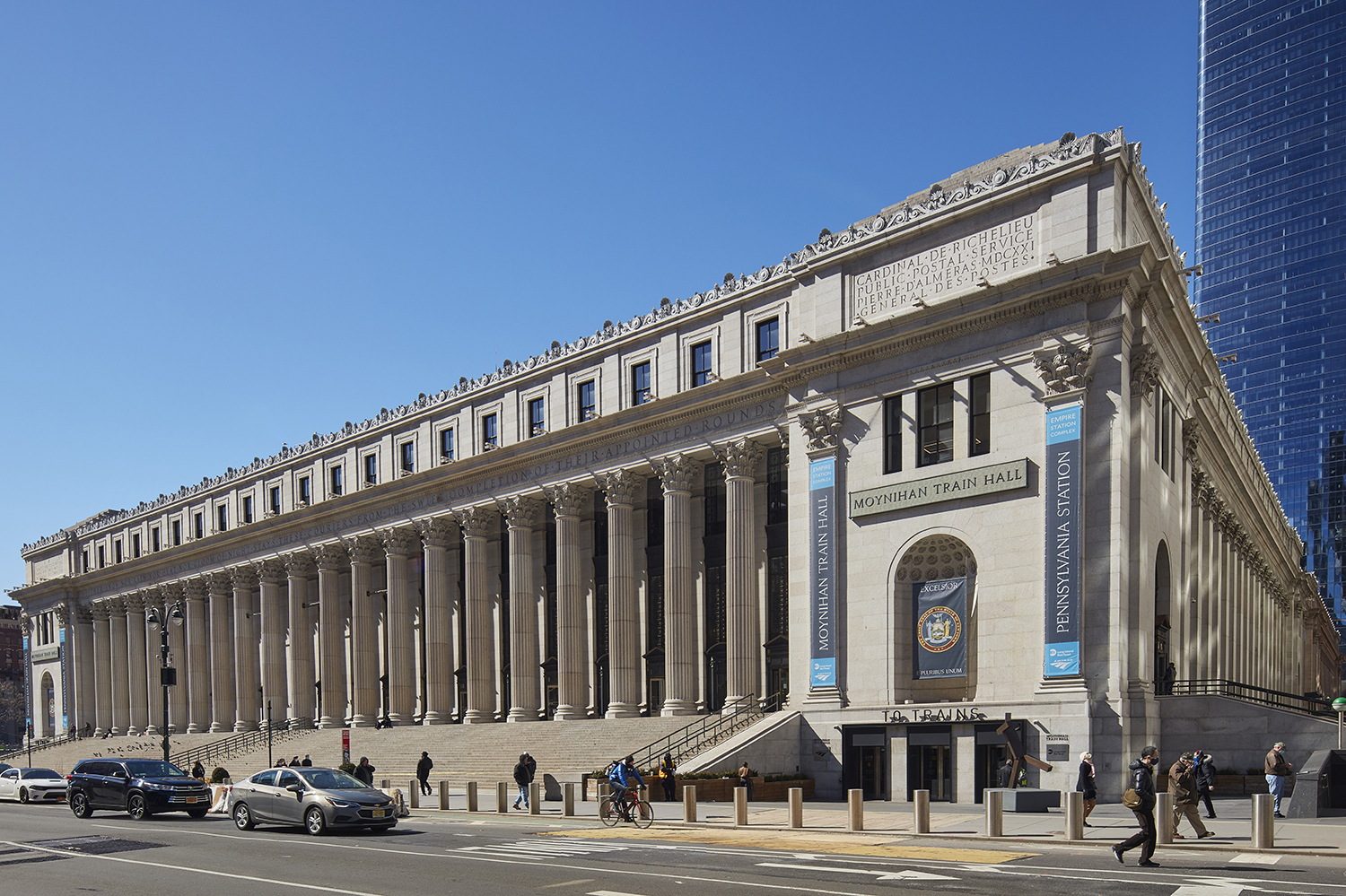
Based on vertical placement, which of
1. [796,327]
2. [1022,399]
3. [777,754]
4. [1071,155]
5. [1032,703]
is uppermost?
[1071,155]

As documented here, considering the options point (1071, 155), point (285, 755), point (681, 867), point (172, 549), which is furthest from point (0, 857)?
point (172, 549)

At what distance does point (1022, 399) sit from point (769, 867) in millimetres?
21752

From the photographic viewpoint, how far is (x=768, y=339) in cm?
4697

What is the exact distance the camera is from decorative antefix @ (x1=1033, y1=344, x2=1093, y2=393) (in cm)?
3466

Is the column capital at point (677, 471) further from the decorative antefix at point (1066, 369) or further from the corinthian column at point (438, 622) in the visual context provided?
the decorative antefix at point (1066, 369)

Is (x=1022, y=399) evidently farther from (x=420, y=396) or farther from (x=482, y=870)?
(x=420, y=396)

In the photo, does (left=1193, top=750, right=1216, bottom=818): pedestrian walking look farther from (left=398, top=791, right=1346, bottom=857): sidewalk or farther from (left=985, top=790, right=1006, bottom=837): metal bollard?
(left=985, top=790, right=1006, bottom=837): metal bollard

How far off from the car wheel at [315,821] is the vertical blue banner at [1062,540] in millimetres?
21224

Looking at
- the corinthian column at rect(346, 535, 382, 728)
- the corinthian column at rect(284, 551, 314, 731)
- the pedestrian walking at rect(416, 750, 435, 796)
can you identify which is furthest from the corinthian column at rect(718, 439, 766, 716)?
the corinthian column at rect(284, 551, 314, 731)

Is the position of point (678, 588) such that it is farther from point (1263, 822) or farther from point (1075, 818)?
point (1263, 822)

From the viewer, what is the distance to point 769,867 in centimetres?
1864

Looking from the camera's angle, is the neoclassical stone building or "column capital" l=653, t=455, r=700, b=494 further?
"column capital" l=653, t=455, r=700, b=494

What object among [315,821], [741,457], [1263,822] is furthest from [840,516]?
[315,821]

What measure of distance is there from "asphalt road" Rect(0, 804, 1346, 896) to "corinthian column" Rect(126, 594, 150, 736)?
67.2 meters
